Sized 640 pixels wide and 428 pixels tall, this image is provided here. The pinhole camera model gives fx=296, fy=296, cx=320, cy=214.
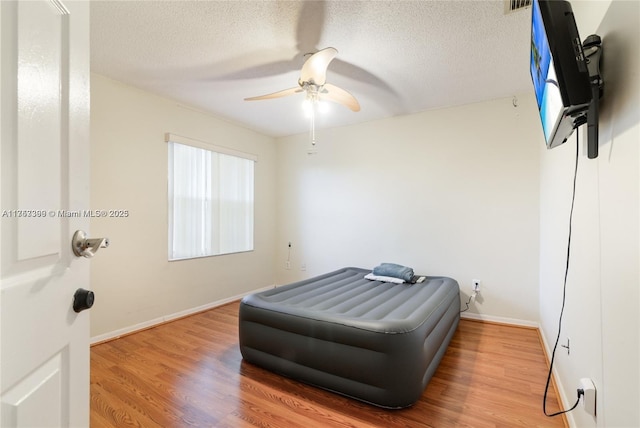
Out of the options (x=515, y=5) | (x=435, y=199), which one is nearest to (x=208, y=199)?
(x=435, y=199)

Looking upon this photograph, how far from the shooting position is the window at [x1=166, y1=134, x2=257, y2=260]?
11.5ft

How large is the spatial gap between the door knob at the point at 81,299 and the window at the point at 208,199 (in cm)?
287

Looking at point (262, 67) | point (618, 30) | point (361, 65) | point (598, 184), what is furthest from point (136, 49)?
point (598, 184)

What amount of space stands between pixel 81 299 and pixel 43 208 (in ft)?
0.84

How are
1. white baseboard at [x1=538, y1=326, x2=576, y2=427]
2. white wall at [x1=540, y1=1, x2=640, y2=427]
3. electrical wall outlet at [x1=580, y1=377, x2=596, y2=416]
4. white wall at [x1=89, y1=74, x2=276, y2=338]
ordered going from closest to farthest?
1. white wall at [x1=540, y1=1, x2=640, y2=427]
2. electrical wall outlet at [x1=580, y1=377, x2=596, y2=416]
3. white baseboard at [x1=538, y1=326, x2=576, y2=427]
4. white wall at [x1=89, y1=74, x2=276, y2=338]

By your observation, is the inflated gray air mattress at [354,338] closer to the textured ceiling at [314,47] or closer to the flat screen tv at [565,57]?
the flat screen tv at [565,57]

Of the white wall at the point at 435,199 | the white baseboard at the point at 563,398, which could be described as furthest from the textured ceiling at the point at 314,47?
the white baseboard at the point at 563,398

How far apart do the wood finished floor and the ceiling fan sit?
2253mm

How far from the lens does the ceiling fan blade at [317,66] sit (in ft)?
6.61

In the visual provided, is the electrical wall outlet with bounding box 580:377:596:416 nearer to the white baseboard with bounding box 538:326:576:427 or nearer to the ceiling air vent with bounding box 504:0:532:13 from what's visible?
the white baseboard with bounding box 538:326:576:427

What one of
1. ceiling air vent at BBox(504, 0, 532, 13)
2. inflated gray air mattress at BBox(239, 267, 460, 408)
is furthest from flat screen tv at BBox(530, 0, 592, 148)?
inflated gray air mattress at BBox(239, 267, 460, 408)

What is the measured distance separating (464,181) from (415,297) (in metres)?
1.65

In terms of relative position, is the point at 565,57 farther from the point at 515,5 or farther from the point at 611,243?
the point at 515,5

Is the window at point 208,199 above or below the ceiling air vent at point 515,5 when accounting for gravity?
below
